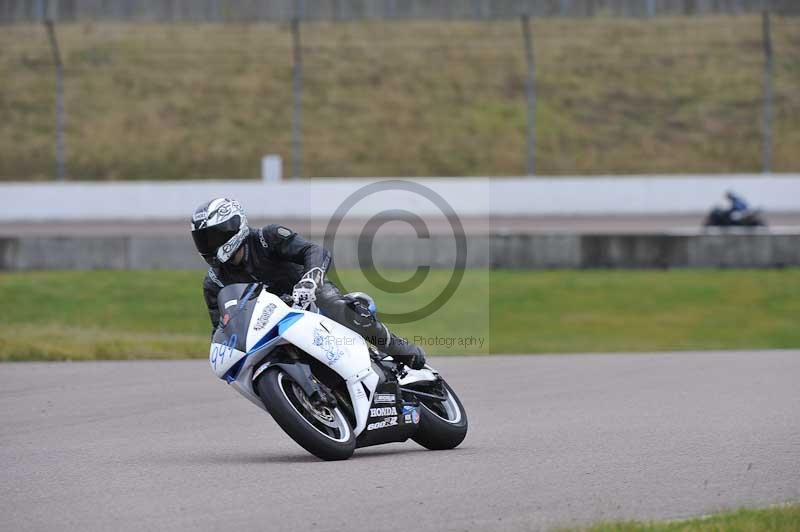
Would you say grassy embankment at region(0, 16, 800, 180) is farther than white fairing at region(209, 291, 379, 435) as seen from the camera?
Yes

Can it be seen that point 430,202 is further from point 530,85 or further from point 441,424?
point 441,424

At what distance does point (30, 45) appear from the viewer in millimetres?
26922

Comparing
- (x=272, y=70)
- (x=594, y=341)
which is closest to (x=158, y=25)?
(x=272, y=70)

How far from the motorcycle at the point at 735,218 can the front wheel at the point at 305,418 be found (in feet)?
43.5

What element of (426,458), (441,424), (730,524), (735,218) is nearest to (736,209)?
(735,218)

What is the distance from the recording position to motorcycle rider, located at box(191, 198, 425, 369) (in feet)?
23.1

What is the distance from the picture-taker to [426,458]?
718 cm

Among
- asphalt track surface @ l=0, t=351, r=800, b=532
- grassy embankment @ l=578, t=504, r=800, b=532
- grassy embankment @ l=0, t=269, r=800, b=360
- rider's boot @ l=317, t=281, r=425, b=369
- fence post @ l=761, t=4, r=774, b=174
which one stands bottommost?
grassy embankment @ l=0, t=269, r=800, b=360

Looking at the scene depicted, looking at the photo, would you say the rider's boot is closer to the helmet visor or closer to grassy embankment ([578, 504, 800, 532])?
the helmet visor

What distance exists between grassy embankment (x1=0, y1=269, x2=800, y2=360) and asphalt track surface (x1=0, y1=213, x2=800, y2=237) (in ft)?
15.7

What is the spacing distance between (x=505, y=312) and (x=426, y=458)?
8844 mm

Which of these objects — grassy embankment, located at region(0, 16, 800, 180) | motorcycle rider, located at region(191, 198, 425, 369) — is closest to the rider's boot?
motorcycle rider, located at region(191, 198, 425, 369)

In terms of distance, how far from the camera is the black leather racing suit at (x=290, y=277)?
713cm

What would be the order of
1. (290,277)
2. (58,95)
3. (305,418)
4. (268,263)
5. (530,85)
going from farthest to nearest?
(530,85) < (58,95) < (290,277) < (268,263) < (305,418)
